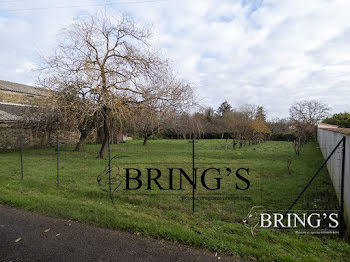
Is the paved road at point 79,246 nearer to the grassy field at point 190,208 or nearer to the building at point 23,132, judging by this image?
the grassy field at point 190,208

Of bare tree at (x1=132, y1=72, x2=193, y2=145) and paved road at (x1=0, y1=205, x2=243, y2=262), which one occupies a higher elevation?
bare tree at (x1=132, y1=72, x2=193, y2=145)

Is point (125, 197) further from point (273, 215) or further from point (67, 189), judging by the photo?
point (273, 215)

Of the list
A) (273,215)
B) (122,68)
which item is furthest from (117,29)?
(273,215)

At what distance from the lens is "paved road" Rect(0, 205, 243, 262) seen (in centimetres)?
269

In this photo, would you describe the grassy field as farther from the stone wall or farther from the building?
the stone wall

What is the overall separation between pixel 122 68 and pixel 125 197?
7.46m

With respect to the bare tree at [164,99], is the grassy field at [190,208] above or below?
below

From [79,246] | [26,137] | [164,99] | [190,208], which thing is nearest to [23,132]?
[26,137]

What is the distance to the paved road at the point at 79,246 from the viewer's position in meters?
2.69

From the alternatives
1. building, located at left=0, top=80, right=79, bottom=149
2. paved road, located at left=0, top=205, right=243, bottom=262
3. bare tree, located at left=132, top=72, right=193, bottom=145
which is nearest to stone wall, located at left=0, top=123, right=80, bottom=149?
building, located at left=0, top=80, right=79, bottom=149

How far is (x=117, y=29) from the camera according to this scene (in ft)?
35.3

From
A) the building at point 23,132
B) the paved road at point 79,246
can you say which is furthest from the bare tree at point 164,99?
the paved road at point 79,246

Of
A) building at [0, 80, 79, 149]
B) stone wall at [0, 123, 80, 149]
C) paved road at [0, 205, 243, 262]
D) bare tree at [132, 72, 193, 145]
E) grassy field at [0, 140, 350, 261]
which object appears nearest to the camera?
paved road at [0, 205, 243, 262]

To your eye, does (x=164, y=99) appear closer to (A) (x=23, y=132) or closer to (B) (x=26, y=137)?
(A) (x=23, y=132)
